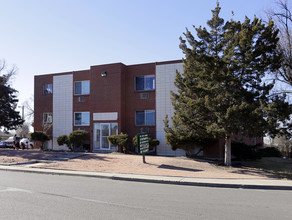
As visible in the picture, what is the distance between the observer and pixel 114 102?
23500 mm

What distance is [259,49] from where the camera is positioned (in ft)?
48.2

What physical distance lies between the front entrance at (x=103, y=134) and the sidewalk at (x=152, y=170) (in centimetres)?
440

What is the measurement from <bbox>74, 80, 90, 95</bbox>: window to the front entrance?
3.61 m

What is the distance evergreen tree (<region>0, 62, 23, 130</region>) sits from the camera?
2972 cm

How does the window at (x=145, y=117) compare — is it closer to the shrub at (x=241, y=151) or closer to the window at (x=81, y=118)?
the window at (x=81, y=118)

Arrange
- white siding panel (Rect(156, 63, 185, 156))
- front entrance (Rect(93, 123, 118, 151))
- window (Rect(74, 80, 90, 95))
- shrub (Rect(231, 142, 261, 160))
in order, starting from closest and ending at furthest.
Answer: shrub (Rect(231, 142, 261, 160)) < white siding panel (Rect(156, 63, 185, 156)) < front entrance (Rect(93, 123, 118, 151)) < window (Rect(74, 80, 90, 95))

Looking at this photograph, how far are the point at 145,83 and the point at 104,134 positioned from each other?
543 cm

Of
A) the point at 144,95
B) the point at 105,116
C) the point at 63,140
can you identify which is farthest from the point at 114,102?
the point at 63,140

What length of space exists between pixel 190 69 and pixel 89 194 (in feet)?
34.4

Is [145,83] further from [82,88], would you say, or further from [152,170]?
[152,170]

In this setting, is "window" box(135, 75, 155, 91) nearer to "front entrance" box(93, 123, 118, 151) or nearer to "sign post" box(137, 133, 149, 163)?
"front entrance" box(93, 123, 118, 151)

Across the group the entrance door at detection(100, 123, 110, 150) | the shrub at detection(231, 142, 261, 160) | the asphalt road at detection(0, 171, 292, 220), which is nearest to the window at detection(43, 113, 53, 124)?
the entrance door at detection(100, 123, 110, 150)

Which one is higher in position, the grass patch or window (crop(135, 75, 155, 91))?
window (crop(135, 75, 155, 91))

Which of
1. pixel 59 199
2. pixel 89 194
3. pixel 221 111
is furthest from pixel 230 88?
pixel 59 199
